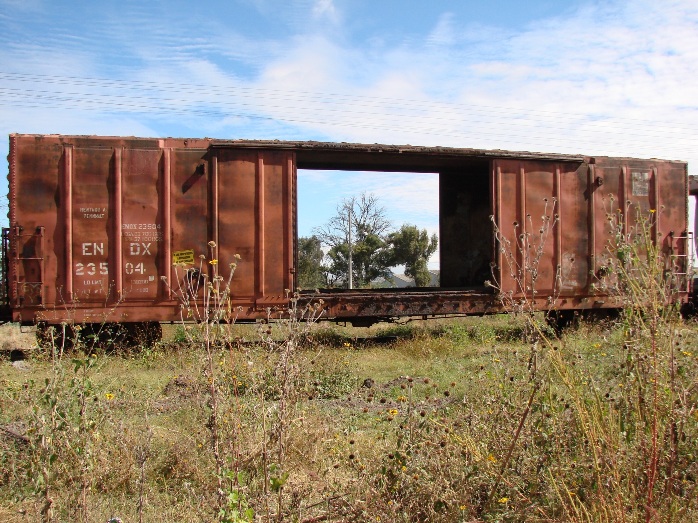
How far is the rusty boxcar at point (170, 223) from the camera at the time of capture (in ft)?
28.0

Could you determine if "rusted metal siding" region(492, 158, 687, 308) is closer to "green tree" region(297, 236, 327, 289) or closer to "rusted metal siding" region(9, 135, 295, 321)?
"rusted metal siding" region(9, 135, 295, 321)

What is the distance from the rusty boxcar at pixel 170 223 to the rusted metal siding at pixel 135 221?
0.02m

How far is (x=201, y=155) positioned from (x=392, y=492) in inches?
289

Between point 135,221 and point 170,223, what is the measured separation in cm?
54

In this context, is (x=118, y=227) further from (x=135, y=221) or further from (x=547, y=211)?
(x=547, y=211)

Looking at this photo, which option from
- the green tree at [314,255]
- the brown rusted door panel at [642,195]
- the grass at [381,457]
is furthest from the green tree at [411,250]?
the grass at [381,457]

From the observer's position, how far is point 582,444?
9.01 feet

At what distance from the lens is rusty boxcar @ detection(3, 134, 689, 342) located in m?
8.55

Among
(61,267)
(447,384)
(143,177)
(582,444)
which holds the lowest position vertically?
(447,384)

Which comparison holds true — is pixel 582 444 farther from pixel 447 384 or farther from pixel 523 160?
pixel 523 160

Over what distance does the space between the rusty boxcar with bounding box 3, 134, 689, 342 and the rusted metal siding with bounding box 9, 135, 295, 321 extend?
0.05ft

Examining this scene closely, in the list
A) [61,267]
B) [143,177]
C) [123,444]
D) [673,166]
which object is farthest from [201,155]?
[673,166]

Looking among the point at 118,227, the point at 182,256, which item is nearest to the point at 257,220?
the point at 182,256

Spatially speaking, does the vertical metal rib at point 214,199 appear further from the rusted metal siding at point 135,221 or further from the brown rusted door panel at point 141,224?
the brown rusted door panel at point 141,224
